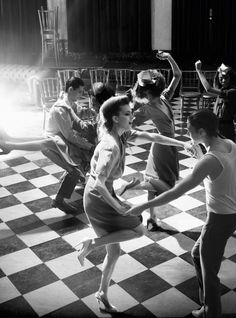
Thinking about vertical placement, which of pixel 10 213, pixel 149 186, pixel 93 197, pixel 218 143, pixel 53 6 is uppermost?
pixel 53 6

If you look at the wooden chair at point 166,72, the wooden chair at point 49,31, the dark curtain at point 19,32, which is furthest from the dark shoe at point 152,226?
the dark curtain at point 19,32

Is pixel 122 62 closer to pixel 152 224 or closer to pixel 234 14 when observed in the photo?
pixel 234 14

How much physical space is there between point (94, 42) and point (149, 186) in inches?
334

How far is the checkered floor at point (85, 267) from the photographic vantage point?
313 cm

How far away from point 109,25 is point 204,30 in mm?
2497

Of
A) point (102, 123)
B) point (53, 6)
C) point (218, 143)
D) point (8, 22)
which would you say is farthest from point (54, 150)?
point (8, 22)

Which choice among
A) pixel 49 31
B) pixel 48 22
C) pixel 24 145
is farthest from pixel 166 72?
pixel 24 145

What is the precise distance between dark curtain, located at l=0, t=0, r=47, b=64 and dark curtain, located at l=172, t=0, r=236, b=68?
423 centimetres

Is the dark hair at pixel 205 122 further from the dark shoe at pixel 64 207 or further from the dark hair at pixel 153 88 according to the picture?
the dark shoe at pixel 64 207

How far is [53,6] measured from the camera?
12.3 meters

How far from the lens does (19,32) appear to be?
1309 centimetres

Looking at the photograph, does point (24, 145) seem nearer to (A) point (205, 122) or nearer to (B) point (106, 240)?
(B) point (106, 240)

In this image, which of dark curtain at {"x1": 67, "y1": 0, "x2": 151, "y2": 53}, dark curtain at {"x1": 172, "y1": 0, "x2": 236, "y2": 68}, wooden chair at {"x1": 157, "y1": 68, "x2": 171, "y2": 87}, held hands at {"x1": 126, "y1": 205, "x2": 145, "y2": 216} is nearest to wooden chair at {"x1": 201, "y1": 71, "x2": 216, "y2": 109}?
wooden chair at {"x1": 157, "y1": 68, "x2": 171, "y2": 87}

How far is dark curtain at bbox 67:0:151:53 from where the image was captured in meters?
11.2
